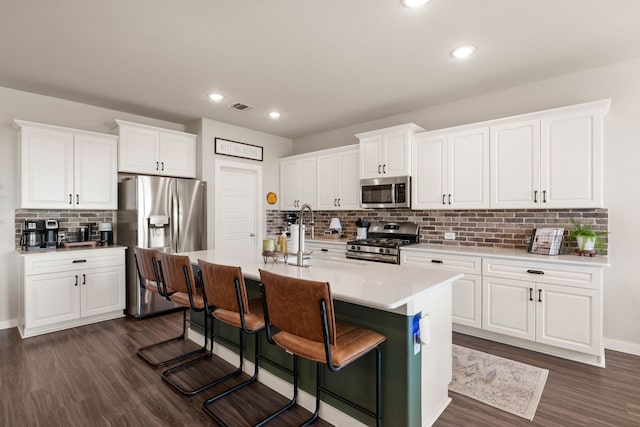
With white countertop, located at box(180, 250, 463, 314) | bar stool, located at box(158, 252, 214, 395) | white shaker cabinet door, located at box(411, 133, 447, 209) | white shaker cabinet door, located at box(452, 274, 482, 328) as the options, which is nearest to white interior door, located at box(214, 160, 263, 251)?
white countertop, located at box(180, 250, 463, 314)

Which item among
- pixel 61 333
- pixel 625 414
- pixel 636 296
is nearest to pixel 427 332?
pixel 625 414

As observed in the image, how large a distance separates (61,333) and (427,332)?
3873 mm

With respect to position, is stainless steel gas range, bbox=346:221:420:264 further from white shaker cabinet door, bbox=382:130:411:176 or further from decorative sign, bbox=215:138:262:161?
decorative sign, bbox=215:138:262:161

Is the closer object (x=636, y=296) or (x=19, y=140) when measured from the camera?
(x=636, y=296)

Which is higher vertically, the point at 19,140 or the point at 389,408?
the point at 19,140

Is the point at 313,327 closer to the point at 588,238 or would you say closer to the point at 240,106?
the point at 588,238

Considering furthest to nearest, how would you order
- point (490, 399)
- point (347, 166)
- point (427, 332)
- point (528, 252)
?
point (347, 166), point (528, 252), point (490, 399), point (427, 332)

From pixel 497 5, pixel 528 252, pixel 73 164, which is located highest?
pixel 497 5

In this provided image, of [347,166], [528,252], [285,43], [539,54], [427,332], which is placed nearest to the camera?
[427,332]

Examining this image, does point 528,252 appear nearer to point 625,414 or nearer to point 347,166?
point 625,414

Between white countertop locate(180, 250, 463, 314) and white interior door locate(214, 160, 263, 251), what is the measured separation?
2170 millimetres

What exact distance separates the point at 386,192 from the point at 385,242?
0.67 meters

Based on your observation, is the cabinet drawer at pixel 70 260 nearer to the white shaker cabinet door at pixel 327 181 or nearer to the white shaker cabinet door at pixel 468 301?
the white shaker cabinet door at pixel 327 181

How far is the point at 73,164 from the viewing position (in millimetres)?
3771
